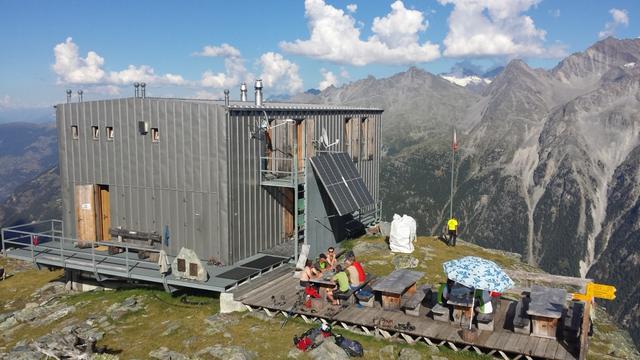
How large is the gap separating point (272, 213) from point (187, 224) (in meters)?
4.20

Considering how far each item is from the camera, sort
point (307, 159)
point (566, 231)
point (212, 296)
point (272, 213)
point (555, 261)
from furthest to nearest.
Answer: point (566, 231) < point (555, 261) < point (272, 213) < point (307, 159) < point (212, 296)

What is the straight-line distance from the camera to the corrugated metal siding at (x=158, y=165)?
2195 centimetres

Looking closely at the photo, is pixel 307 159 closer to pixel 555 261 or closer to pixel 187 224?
pixel 187 224

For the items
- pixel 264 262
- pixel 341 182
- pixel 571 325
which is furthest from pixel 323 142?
pixel 571 325

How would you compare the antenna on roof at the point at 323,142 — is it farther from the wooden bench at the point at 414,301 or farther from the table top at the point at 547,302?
the table top at the point at 547,302

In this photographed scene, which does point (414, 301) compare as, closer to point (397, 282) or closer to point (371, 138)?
point (397, 282)

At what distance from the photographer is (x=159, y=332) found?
17484 mm

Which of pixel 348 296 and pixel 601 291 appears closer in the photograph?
pixel 601 291

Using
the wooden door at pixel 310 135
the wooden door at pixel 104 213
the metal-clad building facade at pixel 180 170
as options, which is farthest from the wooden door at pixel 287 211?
the wooden door at pixel 104 213

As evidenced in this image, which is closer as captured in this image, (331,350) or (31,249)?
(331,350)

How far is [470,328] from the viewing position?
51.9 feet

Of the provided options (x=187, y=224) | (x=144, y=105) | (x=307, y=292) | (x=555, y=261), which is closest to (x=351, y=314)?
(x=307, y=292)

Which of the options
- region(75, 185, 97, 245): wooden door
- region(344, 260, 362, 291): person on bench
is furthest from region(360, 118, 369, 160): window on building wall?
region(75, 185, 97, 245): wooden door

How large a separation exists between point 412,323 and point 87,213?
17.2m
